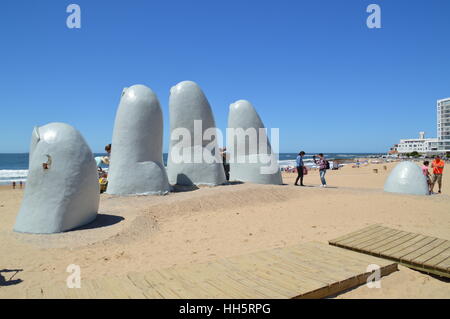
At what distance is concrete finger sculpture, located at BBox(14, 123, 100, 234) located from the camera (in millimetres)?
5258

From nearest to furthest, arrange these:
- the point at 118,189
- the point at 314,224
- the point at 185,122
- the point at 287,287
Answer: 1. the point at 287,287
2. the point at 314,224
3. the point at 118,189
4. the point at 185,122

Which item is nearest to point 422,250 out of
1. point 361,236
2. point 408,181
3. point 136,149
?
point 361,236

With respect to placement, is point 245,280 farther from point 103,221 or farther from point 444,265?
point 103,221

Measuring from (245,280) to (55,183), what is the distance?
3.85m

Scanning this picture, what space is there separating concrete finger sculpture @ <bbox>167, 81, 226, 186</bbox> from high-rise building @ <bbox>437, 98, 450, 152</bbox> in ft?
217

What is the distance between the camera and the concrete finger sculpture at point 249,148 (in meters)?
11.3

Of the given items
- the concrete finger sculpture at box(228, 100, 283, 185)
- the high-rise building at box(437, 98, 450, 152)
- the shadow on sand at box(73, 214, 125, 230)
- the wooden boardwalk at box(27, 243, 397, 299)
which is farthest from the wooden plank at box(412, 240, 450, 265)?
the high-rise building at box(437, 98, 450, 152)

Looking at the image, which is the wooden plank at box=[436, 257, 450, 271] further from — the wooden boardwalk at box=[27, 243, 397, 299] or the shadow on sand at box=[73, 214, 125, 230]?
the shadow on sand at box=[73, 214, 125, 230]

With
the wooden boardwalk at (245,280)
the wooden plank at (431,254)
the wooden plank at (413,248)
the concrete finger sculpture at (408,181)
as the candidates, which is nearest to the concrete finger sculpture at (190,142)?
the concrete finger sculpture at (408,181)

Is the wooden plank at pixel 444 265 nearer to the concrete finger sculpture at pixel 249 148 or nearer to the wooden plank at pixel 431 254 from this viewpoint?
the wooden plank at pixel 431 254

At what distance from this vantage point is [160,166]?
351 inches
